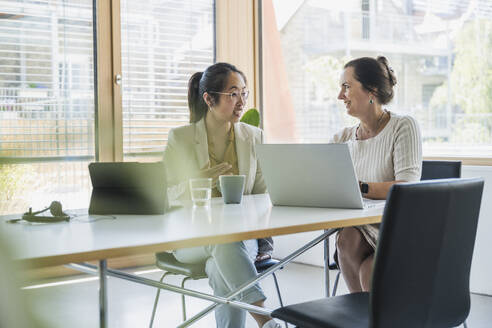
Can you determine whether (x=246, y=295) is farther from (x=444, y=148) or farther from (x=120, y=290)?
(x=444, y=148)

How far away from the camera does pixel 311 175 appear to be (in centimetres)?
170

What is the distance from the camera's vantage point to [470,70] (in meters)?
3.59

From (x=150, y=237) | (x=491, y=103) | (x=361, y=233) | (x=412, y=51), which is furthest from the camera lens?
(x=412, y=51)

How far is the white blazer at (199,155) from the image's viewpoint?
2.35 meters

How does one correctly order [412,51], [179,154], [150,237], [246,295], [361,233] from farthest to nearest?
[412,51]
[179,154]
[361,233]
[246,295]
[150,237]

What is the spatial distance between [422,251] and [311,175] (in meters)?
0.50

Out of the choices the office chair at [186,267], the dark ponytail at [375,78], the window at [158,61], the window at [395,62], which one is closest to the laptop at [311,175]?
the office chair at [186,267]

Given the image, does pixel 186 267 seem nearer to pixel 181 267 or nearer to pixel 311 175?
pixel 181 267

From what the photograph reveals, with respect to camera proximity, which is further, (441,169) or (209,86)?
(209,86)

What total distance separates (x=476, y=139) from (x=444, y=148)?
232 mm

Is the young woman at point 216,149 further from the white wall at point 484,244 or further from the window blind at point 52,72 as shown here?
the white wall at point 484,244

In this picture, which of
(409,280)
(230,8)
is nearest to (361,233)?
(409,280)

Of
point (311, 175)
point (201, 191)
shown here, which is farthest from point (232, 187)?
point (311, 175)

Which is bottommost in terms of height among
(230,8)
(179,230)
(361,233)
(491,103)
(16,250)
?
(361,233)
